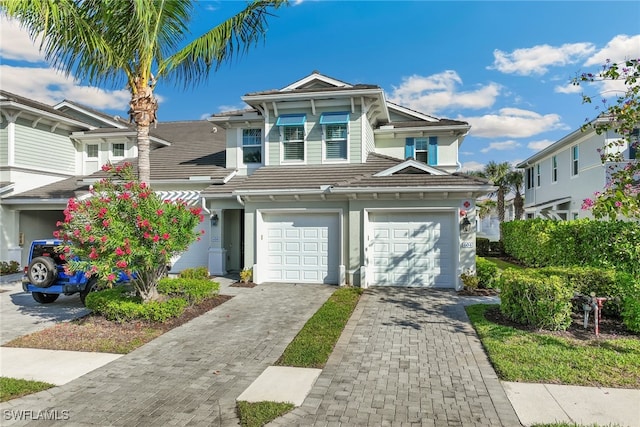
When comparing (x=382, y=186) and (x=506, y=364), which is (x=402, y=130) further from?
(x=506, y=364)

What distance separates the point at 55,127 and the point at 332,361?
19.2 meters

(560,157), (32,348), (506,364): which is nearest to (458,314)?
(506,364)

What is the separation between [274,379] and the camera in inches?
208

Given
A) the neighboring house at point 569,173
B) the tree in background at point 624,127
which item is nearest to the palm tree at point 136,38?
the tree in background at point 624,127

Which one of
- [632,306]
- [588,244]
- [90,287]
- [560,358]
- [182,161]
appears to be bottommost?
[560,358]

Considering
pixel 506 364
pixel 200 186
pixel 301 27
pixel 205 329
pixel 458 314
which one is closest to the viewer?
pixel 506 364

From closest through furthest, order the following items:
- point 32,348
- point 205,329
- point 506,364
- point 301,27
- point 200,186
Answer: point 506,364 < point 32,348 < point 205,329 < point 301,27 < point 200,186

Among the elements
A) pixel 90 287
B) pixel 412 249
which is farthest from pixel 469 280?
pixel 90 287

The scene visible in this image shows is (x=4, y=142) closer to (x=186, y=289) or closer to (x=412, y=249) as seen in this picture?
(x=186, y=289)

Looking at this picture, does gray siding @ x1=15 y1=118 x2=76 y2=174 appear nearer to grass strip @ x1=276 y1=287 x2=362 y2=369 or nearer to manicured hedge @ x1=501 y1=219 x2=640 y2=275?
grass strip @ x1=276 y1=287 x2=362 y2=369

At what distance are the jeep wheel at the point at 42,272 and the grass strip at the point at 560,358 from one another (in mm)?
10292

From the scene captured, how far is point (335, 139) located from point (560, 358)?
10.2 metres

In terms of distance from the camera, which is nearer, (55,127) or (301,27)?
(301,27)

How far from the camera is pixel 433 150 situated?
1666cm
